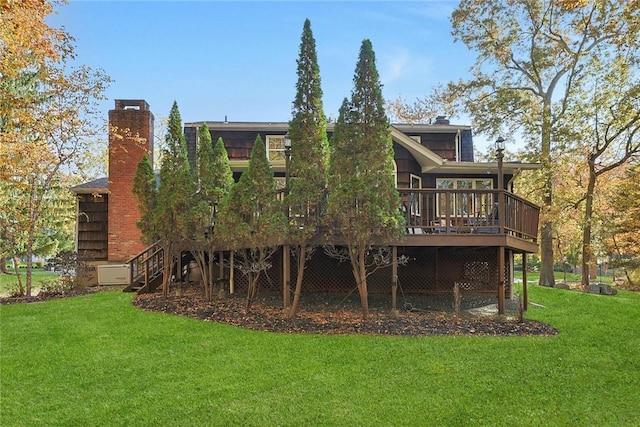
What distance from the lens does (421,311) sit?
30.3 ft

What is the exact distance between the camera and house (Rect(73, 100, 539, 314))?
29.8 feet

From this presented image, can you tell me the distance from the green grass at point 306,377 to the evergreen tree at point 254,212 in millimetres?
1604

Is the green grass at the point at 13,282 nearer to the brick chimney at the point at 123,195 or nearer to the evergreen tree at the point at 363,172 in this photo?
the brick chimney at the point at 123,195

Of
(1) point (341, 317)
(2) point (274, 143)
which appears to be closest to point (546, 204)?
(2) point (274, 143)

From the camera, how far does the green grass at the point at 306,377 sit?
15.8ft

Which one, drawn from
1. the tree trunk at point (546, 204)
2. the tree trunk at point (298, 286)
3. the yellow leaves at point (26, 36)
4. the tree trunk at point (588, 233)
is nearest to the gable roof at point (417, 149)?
the tree trunk at point (298, 286)

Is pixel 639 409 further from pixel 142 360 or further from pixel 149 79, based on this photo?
pixel 149 79

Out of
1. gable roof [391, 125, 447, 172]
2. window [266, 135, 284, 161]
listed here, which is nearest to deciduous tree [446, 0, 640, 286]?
gable roof [391, 125, 447, 172]

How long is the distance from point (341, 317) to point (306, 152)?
3037 mm

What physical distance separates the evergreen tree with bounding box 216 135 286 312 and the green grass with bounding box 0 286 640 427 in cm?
160

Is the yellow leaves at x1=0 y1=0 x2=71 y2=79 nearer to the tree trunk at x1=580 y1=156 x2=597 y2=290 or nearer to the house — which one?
the house

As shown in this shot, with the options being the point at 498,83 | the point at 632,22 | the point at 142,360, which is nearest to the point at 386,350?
the point at 142,360

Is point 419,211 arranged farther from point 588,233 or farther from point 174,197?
point 588,233

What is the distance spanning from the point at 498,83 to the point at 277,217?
58.8ft
